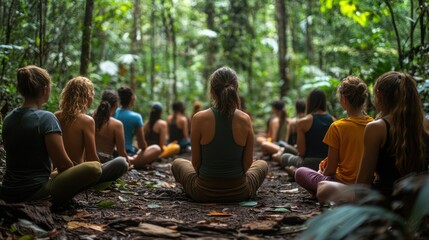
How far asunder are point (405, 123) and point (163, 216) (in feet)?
7.38

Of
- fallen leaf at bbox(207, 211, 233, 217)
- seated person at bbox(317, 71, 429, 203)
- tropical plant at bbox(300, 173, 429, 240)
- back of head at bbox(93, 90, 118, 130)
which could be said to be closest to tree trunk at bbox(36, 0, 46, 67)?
back of head at bbox(93, 90, 118, 130)

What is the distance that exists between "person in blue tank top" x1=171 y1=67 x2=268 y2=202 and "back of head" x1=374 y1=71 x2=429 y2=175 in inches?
66.1

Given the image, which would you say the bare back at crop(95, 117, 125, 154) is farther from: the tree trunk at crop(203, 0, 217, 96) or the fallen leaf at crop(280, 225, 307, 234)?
the tree trunk at crop(203, 0, 217, 96)

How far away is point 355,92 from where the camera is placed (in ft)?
15.8

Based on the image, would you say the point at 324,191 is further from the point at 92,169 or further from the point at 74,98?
the point at 74,98

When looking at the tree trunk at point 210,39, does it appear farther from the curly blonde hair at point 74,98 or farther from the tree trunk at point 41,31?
the curly blonde hair at point 74,98

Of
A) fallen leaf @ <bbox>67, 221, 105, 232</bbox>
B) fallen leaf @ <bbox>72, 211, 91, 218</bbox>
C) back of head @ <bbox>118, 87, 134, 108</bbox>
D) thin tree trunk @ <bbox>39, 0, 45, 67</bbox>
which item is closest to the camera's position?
fallen leaf @ <bbox>67, 221, 105, 232</bbox>

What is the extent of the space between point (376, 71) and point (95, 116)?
15.7 ft

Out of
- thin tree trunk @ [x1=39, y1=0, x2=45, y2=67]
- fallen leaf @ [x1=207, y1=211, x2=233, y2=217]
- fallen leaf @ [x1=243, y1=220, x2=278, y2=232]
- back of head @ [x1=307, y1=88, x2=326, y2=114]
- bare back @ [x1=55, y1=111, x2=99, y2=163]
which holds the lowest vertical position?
fallen leaf @ [x1=207, y1=211, x2=233, y2=217]

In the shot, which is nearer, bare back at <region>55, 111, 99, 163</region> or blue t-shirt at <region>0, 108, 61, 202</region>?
blue t-shirt at <region>0, 108, 61, 202</region>

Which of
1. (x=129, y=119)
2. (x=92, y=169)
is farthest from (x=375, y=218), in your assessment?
(x=129, y=119)

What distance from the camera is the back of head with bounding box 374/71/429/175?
378 cm

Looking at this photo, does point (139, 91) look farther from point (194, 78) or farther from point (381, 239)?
point (381, 239)

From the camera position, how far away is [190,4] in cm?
1908
